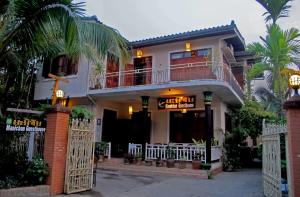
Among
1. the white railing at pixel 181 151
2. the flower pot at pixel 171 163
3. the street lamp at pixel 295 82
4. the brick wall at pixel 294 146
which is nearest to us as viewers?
the brick wall at pixel 294 146

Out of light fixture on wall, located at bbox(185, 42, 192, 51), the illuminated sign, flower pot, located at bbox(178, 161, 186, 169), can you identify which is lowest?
flower pot, located at bbox(178, 161, 186, 169)

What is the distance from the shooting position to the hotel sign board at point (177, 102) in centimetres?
1454

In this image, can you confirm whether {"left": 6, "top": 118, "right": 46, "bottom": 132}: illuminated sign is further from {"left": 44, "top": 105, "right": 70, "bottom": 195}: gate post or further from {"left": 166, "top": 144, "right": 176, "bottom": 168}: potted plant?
{"left": 166, "top": 144, "right": 176, "bottom": 168}: potted plant

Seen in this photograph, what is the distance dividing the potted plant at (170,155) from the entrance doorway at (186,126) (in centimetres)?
249

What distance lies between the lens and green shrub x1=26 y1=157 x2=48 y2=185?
732 centimetres

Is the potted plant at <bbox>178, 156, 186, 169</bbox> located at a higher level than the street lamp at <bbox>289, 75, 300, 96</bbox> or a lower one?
lower

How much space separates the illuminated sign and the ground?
2149mm

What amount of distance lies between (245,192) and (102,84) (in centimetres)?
967

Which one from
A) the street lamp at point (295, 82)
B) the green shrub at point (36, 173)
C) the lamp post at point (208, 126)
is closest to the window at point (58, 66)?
the lamp post at point (208, 126)

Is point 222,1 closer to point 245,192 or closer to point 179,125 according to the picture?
point 179,125

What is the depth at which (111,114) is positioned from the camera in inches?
683

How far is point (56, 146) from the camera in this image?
768 cm

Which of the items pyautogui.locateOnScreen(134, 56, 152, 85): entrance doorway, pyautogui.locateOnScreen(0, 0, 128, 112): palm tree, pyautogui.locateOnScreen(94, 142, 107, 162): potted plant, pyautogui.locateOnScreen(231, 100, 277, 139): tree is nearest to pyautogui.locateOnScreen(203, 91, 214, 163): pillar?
pyautogui.locateOnScreen(231, 100, 277, 139): tree

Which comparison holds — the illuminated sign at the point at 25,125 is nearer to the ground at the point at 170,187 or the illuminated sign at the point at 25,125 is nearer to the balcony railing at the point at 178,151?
the ground at the point at 170,187
